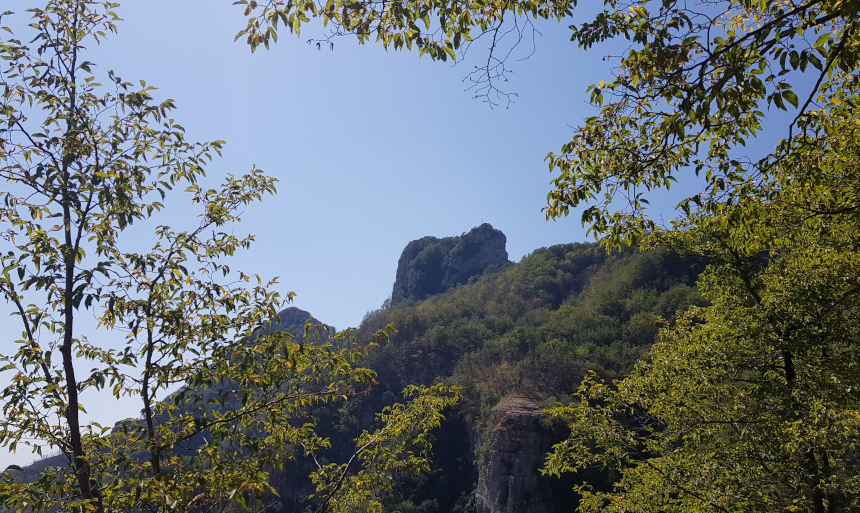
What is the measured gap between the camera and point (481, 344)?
50.1 m

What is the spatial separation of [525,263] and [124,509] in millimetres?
77011

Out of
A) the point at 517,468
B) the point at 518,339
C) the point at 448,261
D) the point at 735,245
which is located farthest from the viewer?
the point at 448,261

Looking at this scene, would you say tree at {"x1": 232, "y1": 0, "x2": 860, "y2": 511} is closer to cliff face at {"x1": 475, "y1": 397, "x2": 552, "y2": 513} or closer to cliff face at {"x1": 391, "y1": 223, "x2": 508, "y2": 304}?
cliff face at {"x1": 475, "y1": 397, "x2": 552, "y2": 513}

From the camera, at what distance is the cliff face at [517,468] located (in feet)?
86.3

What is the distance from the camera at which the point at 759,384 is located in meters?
6.80

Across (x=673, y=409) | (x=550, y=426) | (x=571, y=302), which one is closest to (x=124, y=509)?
(x=673, y=409)

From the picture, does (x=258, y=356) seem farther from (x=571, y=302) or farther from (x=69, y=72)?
(x=571, y=302)

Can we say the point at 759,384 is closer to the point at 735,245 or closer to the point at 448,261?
the point at 735,245

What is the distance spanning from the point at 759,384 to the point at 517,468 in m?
22.4

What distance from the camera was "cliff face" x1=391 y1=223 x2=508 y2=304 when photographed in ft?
336

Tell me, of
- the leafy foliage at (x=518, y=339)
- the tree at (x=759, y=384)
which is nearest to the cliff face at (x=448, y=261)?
the leafy foliage at (x=518, y=339)

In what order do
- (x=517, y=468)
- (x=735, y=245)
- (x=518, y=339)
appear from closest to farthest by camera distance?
(x=735, y=245) < (x=517, y=468) < (x=518, y=339)

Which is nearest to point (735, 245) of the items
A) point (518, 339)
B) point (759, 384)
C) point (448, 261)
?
point (759, 384)

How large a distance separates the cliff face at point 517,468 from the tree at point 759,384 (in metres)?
20.4
